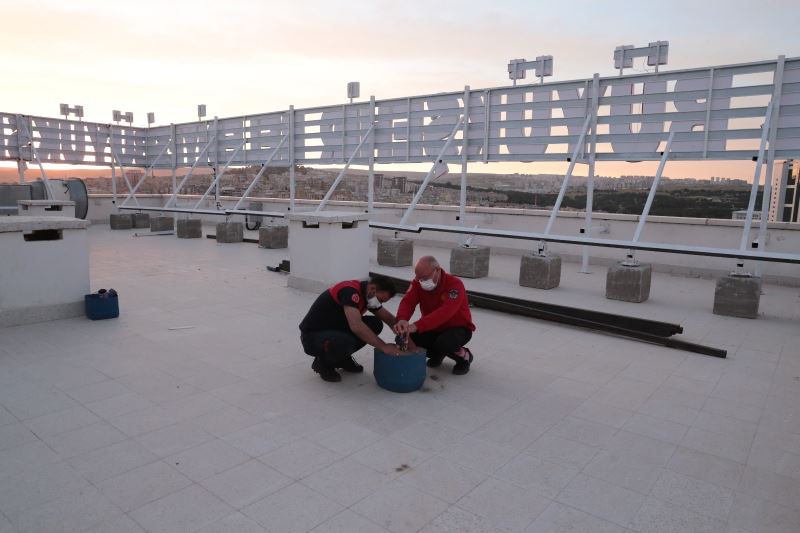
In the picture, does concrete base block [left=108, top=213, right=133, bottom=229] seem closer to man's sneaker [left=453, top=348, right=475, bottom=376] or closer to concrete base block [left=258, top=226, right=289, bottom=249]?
concrete base block [left=258, top=226, right=289, bottom=249]

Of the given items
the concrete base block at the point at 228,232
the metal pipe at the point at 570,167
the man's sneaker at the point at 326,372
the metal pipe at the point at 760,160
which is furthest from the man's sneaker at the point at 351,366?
the concrete base block at the point at 228,232

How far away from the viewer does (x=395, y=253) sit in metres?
9.65

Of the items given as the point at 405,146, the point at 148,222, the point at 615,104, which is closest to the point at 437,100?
the point at 405,146

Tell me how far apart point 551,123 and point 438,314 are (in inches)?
245

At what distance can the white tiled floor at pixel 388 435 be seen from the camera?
2.57 meters

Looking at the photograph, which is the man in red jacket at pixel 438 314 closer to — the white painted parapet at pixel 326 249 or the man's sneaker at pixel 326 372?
the man's sneaker at pixel 326 372

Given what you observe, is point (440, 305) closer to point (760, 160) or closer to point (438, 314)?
point (438, 314)

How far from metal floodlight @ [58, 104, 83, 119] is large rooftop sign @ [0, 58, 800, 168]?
5.43 meters

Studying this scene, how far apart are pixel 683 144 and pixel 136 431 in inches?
317

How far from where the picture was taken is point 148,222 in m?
16.8

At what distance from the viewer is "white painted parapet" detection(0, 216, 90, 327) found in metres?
5.63

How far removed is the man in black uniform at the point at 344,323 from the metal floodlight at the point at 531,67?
21.6ft

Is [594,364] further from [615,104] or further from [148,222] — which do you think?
[148,222]

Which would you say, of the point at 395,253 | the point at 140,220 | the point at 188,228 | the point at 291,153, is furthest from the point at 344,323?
the point at 140,220
